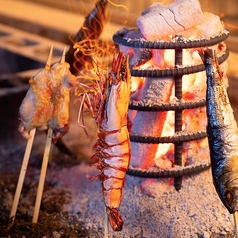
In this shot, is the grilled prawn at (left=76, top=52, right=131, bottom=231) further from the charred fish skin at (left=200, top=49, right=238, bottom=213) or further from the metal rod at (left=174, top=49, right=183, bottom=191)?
the metal rod at (left=174, top=49, right=183, bottom=191)

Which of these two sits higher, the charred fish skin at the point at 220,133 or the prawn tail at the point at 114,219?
the charred fish skin at the point at 220,133

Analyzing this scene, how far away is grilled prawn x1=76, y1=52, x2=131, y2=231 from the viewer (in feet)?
9.97

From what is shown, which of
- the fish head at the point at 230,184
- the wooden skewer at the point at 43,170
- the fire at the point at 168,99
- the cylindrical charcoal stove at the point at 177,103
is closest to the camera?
the fish head at the point at 230,184

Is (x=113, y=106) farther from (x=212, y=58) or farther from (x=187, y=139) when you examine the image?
(x=187, y=139)

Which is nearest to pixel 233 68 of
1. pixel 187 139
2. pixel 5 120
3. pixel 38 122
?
pixel 5 120

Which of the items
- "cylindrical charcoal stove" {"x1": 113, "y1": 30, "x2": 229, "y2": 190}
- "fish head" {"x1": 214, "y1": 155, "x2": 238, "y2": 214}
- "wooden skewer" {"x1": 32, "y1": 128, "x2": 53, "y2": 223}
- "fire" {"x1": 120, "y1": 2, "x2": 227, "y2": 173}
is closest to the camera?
"fish head" {"x1": 214, "y1": 155, "x2": 238, "y2": 214}

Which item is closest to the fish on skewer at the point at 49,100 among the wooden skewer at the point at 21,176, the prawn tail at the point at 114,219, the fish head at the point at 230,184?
the wooden skewer at the point at 21,176

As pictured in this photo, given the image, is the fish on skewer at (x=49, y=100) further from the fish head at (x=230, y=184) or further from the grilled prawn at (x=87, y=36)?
the fish head at (x=230, y=184)

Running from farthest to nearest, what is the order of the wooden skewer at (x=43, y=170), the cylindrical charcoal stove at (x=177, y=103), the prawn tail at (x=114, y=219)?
the wooden skewer at (x=43, y=170) → the cylindrical charcoal stove at (x=177, y=103) → the prawn tail at (x=114, y=219)

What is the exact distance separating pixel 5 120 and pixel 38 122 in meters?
2.61

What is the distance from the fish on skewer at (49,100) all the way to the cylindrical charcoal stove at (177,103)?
0.49m

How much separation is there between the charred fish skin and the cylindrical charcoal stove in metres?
0.65

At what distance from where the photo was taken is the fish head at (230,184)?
293 centimetres

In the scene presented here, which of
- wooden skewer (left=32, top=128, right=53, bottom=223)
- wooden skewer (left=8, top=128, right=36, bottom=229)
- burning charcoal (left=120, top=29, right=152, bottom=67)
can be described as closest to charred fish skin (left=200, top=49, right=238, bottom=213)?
burning charcoal (left=120, top=29, right=152, bottom=67)
